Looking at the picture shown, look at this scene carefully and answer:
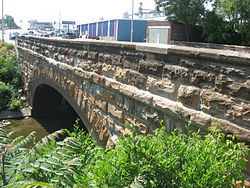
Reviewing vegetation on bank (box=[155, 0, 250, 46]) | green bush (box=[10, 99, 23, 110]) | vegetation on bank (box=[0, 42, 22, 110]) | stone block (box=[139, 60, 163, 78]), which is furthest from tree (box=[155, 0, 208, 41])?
stone block (box=[139, 60, 163, 78])

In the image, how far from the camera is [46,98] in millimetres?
15617

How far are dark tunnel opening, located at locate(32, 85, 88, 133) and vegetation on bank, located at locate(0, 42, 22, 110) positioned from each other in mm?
1264

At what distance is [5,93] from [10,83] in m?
1.64

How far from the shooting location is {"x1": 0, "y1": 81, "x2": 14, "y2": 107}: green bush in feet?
50.3

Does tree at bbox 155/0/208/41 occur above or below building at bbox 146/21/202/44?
above

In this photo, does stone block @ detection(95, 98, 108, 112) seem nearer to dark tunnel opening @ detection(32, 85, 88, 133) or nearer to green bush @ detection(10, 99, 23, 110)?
dark tunnel opening @ detection(32, 85, 88, 133)

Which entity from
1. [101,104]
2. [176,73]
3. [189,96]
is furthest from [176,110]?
[101,104]

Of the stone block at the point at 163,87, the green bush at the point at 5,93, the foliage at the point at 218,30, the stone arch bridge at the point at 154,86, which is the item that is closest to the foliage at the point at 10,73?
the green bush at the point at 5,93

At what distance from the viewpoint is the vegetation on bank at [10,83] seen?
1542cm

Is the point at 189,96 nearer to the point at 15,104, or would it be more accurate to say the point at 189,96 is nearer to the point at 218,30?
the point at 15,104

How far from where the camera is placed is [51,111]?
1623 cm

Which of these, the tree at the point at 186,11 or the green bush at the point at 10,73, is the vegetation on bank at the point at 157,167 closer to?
the green bush at the point at 10,73

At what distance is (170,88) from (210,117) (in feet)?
2.77

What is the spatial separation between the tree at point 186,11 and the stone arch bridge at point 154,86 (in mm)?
19515
